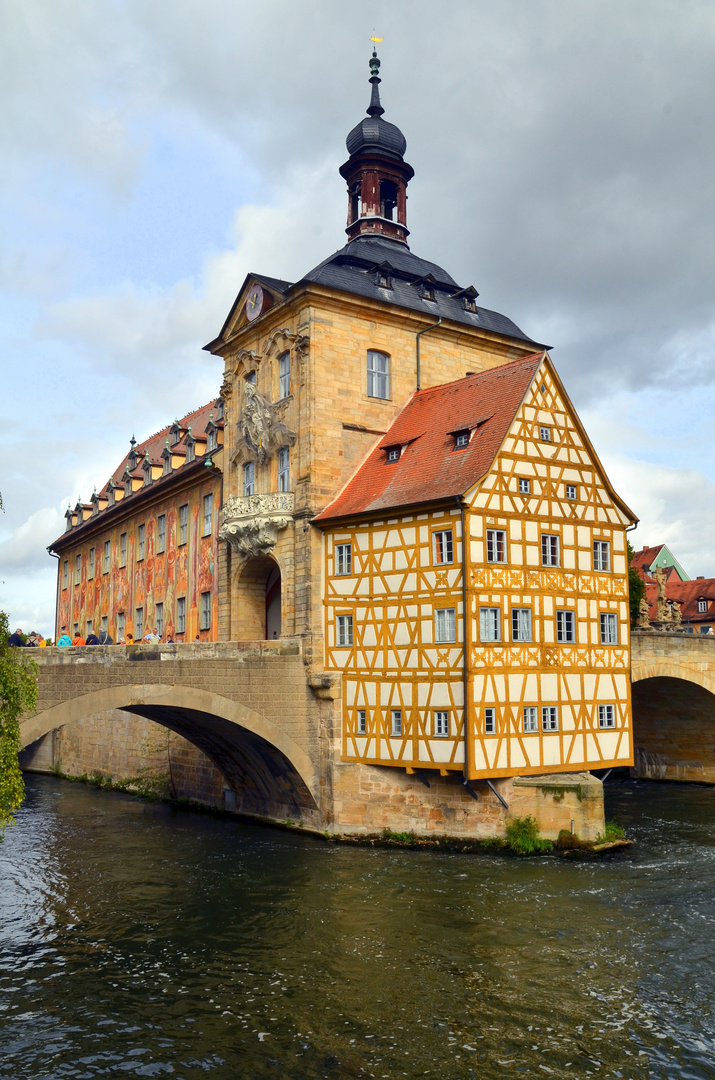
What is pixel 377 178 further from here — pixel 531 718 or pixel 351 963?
pixel 351 963

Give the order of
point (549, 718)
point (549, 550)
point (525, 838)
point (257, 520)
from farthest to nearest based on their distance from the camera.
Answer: point (257, 520)
point (549, 550)
point (549, 718)
point (525, 838)

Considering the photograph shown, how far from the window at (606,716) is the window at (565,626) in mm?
2201

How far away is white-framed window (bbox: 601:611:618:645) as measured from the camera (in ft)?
90.2

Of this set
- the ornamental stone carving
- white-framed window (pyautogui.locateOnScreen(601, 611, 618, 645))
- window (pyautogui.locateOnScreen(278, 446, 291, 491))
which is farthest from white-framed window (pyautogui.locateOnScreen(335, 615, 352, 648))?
white-framed window (pyautogui.locateOnScreen(601, 611, 618, 645))

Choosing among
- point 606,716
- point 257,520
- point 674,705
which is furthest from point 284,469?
point 674,705

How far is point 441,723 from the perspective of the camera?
24672 mm

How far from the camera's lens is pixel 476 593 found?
80.1 ft

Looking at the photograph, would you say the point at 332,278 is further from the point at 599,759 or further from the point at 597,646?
the point at 599,759

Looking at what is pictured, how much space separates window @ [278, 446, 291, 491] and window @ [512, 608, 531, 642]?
829 cm

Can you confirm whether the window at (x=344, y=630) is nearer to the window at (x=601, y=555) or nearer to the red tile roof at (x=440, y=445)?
the red tile roof at (x=440, y=445)

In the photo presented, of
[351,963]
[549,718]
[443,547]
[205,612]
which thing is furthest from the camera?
[205,612]

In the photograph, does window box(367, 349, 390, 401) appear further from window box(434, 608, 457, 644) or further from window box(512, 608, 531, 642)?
window box(512, 608, 531, 642)

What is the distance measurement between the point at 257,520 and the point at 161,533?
577 inches

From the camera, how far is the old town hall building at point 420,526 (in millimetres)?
24750
